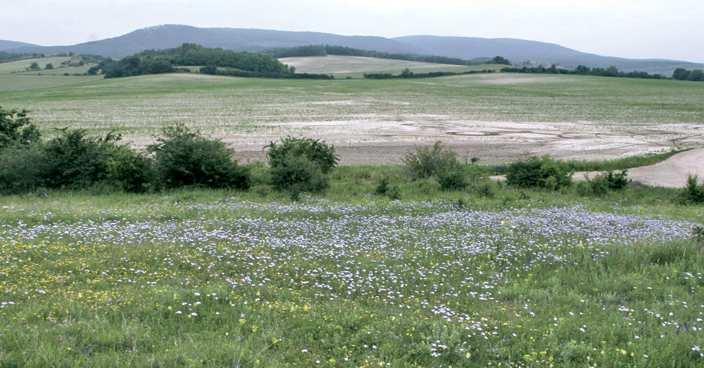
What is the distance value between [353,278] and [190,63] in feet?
488

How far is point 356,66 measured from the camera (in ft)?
520

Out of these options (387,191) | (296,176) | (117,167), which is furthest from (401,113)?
(117,167)

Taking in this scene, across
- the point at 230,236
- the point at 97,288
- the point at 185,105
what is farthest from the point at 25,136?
the point at 185,105

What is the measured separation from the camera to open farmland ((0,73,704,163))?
3503 centimetres

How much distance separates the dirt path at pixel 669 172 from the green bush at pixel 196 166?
29.3ft

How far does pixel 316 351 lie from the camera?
19.7 ft

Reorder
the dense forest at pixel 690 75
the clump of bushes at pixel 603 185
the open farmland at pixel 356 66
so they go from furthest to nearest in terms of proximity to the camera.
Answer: the open farmland at pixel 356 66 < the dense forest at pixel 690 75 < the clump of bushes at pixel 603 185

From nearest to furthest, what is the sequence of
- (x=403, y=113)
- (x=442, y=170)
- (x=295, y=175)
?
(x=295, y=175) → (x=442, y=170) → (x=403, y=113)

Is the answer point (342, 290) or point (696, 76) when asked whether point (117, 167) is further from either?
point (696, 76)

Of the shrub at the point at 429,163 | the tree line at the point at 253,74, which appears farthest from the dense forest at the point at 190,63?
the shrub at the point at 429,163

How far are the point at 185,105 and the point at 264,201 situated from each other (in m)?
53.4

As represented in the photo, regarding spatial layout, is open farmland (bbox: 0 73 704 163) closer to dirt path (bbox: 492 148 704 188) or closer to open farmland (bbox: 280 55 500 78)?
dirt path (bbox: 492 148 704 188)

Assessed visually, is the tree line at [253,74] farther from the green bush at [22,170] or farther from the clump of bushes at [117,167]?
the green bush at [22,170]

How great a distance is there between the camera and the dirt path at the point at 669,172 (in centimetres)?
2105
